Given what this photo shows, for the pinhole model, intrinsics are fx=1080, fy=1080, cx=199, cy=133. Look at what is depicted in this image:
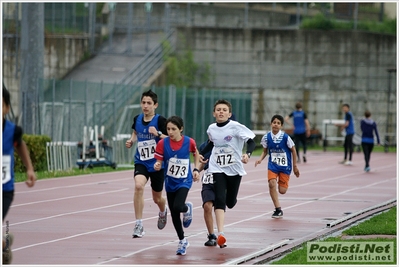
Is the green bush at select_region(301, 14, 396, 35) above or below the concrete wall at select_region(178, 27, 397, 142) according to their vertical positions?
above

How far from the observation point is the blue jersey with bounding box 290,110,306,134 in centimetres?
3406

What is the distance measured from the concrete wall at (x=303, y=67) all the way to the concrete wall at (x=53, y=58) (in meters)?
4.57

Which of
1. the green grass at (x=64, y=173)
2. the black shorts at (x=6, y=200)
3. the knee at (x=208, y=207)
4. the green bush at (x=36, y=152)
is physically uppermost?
the black shorts at (x=6, y=200)

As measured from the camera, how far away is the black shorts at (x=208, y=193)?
13.5 meters

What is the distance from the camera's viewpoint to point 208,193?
13602mm

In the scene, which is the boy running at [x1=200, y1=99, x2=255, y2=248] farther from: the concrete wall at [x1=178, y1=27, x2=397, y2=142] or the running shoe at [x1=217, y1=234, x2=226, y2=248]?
the concrete wall at [x1=178, y1=27, x2=397, y2=142]

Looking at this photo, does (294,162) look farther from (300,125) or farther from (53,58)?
(53,58)

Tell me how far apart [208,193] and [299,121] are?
68.2ft

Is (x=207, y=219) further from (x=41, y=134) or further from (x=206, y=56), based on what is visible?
(x=206, y=56)

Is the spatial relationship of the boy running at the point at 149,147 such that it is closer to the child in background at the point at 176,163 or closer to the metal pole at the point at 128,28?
the child in background at the point at 176,163

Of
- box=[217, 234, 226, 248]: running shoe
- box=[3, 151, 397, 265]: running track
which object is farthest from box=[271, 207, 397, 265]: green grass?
box=[217, 234, 226, 248]: running shoe

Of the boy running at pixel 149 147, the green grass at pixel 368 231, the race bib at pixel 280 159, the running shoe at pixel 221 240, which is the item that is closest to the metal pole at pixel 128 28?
the race bib at pixel 280 159

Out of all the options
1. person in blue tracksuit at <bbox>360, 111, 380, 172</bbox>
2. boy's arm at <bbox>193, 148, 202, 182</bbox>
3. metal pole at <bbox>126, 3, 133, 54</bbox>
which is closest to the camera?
boy's arm at <bbox>193, 148, 202, 182</bbox>

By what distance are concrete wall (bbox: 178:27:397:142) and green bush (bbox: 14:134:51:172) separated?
65.7ft
